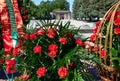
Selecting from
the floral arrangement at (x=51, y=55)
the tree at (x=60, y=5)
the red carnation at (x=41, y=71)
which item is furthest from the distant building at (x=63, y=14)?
the red carnation at (x=41, y=71)

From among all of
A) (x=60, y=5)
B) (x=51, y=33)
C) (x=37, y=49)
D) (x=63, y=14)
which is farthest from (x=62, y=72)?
(x=60, y=5)

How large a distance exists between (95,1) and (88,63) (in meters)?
67.2

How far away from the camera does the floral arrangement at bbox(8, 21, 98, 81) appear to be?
4047 millimetres

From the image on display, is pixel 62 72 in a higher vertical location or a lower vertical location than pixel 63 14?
higher

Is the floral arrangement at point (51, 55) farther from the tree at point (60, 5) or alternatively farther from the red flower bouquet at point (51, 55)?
the tree at point (60, 5)

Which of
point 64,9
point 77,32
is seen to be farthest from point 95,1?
point 77,32

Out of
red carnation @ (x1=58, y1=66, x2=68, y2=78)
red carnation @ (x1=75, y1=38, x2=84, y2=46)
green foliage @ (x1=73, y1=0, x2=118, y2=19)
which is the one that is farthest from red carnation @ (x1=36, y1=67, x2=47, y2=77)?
green foliage @ (x1=73, y1=0, x2=118, y2=19)

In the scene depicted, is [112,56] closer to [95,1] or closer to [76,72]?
[76,72]

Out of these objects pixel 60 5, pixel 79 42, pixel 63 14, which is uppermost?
pixel 79 42

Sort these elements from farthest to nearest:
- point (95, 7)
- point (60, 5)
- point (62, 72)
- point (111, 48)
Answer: point (60, 5) → point (95, 7) → point (62, 72) → point (111, 48)

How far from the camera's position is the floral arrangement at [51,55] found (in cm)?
405

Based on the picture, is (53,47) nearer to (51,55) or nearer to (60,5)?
(51,55)

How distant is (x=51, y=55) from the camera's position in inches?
161

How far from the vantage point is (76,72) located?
4.07 metres
